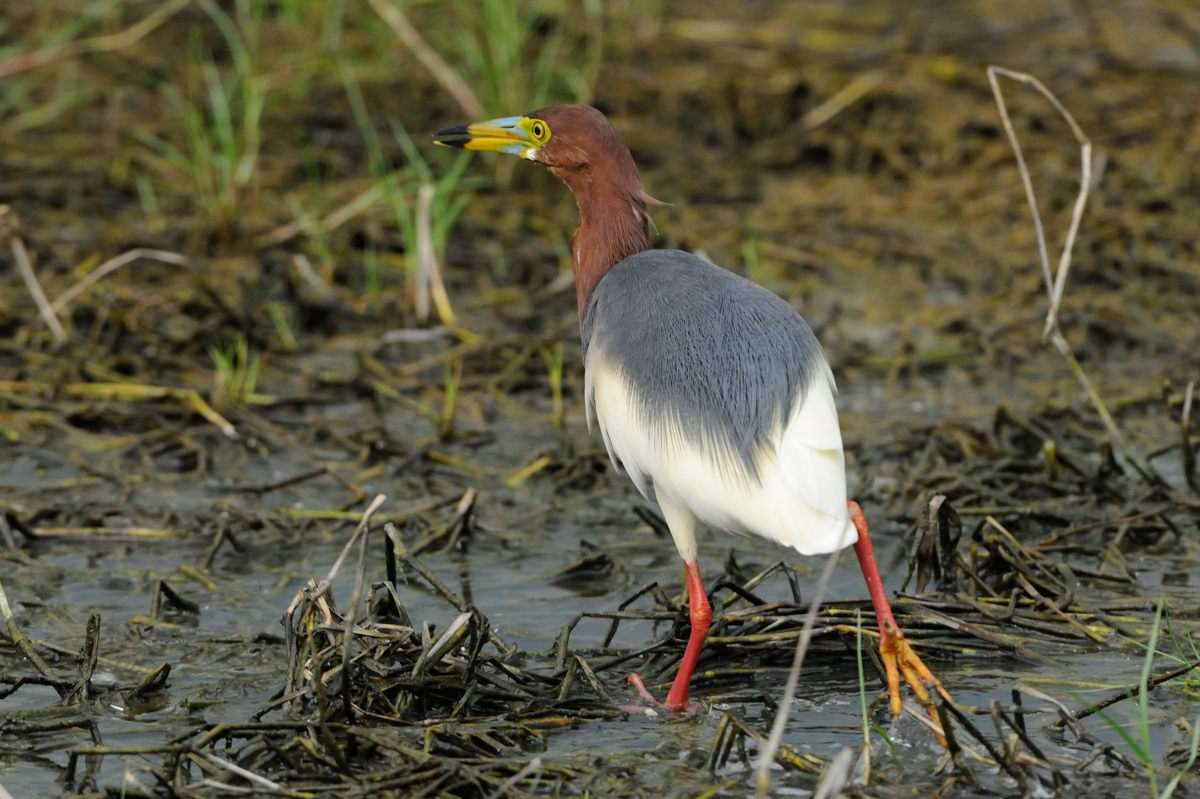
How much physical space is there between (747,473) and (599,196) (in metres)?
1.03

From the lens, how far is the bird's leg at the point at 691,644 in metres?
4.20

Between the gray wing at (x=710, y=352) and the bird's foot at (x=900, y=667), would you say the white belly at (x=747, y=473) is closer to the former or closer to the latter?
the gray wing at (x=710, y=352)

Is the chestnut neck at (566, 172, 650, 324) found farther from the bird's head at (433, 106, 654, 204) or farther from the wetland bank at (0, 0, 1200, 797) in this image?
the wetland bank at (0, 0, 1200, 797)

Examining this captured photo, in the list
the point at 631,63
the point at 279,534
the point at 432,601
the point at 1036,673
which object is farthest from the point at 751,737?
the point at 631,63

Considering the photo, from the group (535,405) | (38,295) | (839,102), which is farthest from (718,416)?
(839,102)

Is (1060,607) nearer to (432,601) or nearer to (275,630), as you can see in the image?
(432,601)

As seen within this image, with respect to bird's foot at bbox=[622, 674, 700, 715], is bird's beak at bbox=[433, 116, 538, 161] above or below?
above

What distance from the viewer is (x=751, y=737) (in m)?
3.68

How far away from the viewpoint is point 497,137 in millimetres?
5008

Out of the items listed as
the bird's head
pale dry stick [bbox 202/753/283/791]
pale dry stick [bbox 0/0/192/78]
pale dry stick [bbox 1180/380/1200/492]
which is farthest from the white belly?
pale dry stick [bbox 0/0/192/78]

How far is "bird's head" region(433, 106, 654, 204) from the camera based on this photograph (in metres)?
4.77

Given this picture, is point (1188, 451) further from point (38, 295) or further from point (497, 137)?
point (38, 295)

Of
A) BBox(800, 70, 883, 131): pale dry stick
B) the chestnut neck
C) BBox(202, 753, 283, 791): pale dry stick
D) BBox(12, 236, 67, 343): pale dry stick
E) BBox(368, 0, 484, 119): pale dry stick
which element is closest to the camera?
BBox(202, 753, 283, 791): pale dry stick

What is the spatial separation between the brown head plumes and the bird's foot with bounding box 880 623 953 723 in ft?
3.88
